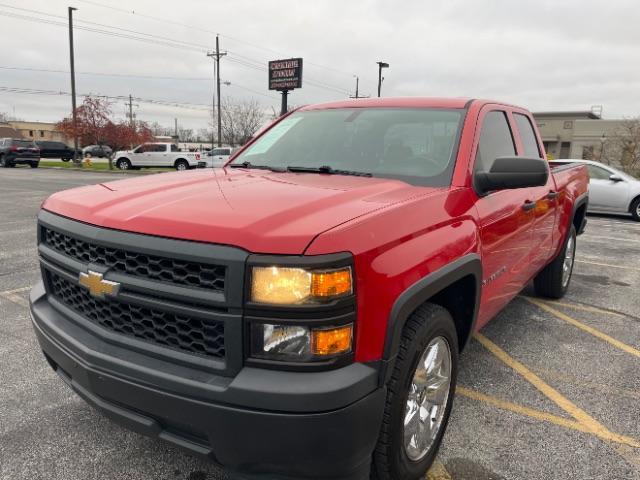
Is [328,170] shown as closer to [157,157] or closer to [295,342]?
[295,342]

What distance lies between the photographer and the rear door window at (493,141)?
3.14 metres

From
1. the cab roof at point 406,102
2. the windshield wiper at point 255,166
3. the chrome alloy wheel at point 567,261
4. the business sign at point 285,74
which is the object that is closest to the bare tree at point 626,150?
the business sign at point 285,74

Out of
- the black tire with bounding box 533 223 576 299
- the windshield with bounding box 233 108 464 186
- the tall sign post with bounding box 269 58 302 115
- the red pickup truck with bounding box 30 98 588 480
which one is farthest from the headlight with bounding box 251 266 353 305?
the tall sign post with bounding box 269 58 302 115

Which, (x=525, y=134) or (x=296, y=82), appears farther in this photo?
(x=296, y=82)

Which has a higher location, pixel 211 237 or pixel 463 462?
pixel 211 237

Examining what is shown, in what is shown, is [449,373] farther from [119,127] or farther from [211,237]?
[119,127]

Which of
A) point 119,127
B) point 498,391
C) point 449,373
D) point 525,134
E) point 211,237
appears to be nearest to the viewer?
point 211,237

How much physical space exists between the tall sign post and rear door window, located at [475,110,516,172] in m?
28.5

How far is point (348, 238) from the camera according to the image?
5.91 ft

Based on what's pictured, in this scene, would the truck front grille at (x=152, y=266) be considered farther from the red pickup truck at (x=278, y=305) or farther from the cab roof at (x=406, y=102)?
the cab roof at (x=406, y=102)

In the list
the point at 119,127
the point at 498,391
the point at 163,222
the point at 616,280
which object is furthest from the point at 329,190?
the point at 119,127

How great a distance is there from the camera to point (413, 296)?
6.63 feet

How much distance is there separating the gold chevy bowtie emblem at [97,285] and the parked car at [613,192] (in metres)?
12.2

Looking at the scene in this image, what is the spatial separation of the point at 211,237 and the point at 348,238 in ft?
1.58
